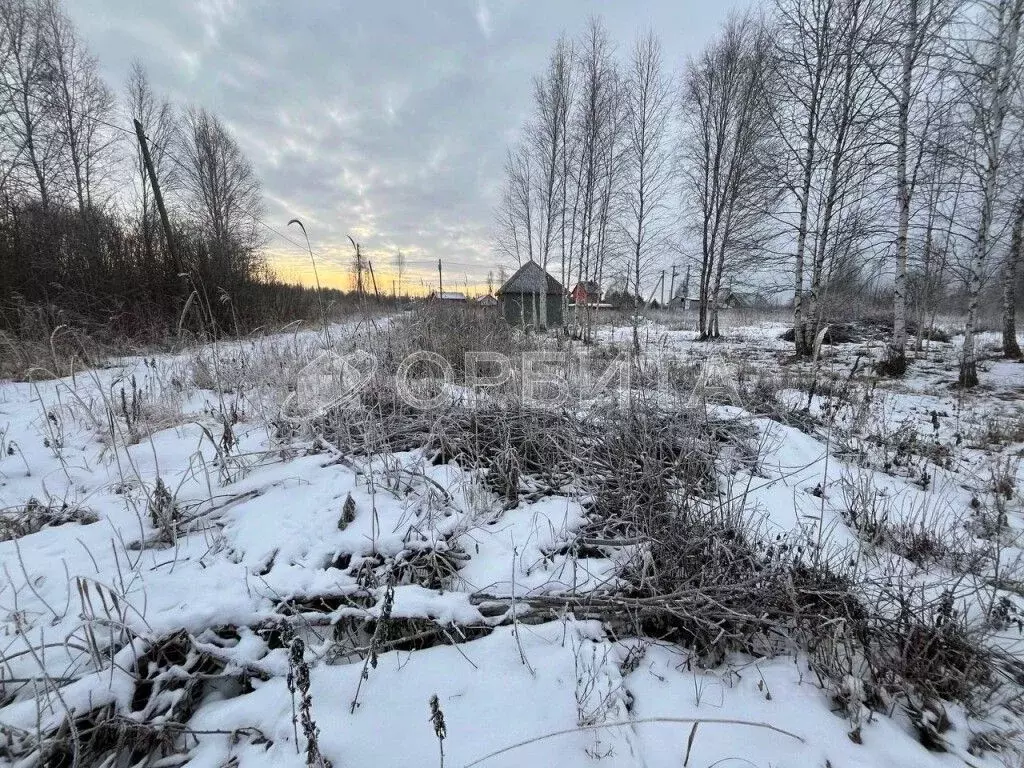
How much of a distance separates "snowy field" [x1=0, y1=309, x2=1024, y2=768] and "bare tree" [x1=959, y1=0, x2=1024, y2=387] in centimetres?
634

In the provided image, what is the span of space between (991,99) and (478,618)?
1103 cm

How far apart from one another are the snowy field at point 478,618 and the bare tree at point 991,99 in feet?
20.8

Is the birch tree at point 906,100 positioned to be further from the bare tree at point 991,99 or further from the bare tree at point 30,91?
the bare tree at point 30,91

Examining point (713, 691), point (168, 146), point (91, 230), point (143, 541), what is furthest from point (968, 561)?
point (168, 146)

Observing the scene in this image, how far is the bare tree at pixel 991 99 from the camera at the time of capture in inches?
237

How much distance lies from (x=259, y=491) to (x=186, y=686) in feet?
3.66

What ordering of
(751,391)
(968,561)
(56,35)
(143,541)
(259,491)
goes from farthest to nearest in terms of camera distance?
(56,35), (751,391), (259,491), (968,561), (143,541)

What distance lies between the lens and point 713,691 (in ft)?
4.07

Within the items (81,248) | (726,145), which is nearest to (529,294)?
(726,145)

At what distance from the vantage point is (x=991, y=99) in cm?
634

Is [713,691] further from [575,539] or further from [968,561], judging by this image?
[968,561]

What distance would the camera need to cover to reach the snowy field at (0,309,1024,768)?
108 centimetres

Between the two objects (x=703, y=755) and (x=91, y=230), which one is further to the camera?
(x=91, y=230)

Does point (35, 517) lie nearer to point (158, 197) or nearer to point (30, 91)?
point (158, 197)
